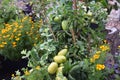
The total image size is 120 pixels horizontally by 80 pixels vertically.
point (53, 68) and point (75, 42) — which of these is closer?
point (53, 68)

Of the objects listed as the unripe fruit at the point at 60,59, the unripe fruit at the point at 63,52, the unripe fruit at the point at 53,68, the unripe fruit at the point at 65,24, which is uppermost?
the unripe fruit at the point at 65,24

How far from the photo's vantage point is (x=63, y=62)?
7.46 ft

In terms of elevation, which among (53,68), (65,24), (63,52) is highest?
(65,24)

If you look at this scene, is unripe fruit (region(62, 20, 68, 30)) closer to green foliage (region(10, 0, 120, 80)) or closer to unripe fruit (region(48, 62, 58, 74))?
green foliage (region(10, 0, 120, 80))

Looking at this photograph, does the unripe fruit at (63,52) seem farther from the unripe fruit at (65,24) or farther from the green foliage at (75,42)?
the unripe fruit at (65,24)

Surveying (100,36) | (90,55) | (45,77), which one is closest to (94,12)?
(100,36)

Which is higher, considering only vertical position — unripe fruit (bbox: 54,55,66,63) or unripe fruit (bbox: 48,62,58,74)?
unripe fruit (bbox: 54,55,66,63)

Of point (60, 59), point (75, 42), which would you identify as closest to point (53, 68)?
point (60, 59)

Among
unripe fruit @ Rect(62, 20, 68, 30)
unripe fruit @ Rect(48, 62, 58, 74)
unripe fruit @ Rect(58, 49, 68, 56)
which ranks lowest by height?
unripe fruit @ Rect(48, 62, 58, 74)

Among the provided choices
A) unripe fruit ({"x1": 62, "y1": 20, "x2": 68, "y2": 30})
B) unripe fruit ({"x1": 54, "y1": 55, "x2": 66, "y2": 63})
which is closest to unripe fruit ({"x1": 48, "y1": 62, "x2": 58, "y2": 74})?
unripe fruit ({"x1": 54, "y1": 55, "x2": 66, "y2": 63})

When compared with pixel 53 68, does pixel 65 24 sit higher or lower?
higher

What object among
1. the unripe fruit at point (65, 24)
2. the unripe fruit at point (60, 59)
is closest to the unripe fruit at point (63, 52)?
the unripe fruit at point (60, 59)

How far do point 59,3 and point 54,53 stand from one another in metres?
0.45

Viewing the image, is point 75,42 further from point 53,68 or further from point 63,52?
point 53,68
